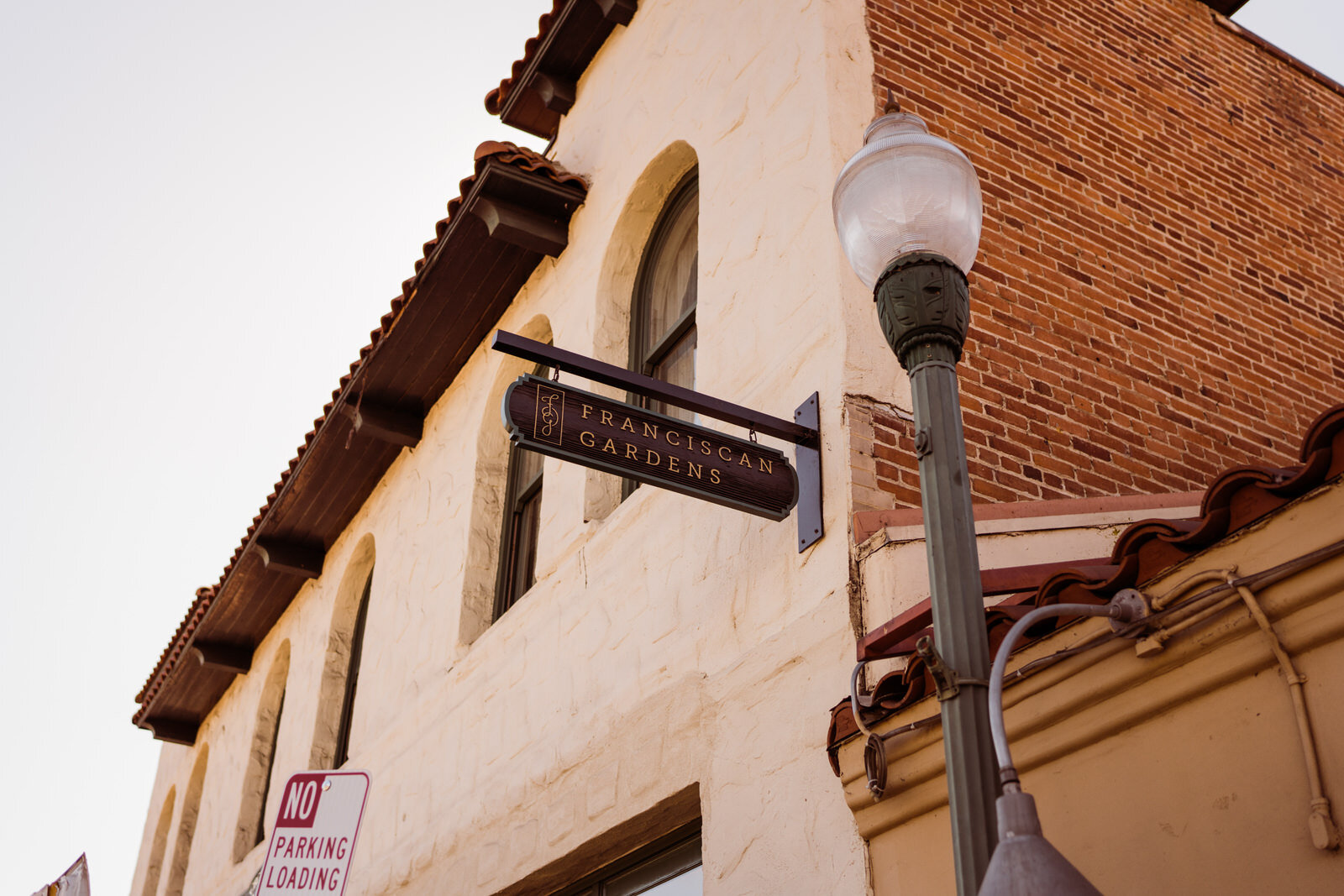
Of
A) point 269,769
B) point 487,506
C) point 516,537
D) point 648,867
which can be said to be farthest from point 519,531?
point 269,769

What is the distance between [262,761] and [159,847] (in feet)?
14.2

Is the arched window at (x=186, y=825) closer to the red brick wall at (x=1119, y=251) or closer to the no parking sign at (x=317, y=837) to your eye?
the no parking sign at (x=317, y=837)

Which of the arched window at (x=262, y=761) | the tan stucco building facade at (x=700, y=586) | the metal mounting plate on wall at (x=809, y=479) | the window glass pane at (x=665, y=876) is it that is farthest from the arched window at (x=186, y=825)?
the metal mounting plate on wall at (x=809, y=479)

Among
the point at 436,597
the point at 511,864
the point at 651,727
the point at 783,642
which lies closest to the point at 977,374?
the point at 783,642

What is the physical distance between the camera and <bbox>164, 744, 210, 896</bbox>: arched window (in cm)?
1477

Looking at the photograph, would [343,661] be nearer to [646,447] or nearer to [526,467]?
[526,467]

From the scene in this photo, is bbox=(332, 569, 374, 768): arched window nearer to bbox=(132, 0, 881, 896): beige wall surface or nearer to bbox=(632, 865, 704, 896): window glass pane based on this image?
bbox=(132, 0, 881, 896): beige wall surface

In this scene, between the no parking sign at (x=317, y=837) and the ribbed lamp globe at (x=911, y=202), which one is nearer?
the ribbed lamp globe at (x=911, y=202)

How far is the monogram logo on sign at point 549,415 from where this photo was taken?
4574 mm

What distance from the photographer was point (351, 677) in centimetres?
1124

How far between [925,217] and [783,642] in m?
2.28

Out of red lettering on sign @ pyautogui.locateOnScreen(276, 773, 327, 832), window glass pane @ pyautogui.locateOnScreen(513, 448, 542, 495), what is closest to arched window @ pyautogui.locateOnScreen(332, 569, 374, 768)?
window glass pane @ pyautogui.locateOnScreen(513, 448, 542, 495)

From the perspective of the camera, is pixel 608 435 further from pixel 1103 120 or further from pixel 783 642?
pixel 1103 120

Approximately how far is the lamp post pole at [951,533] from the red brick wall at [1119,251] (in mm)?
1871
